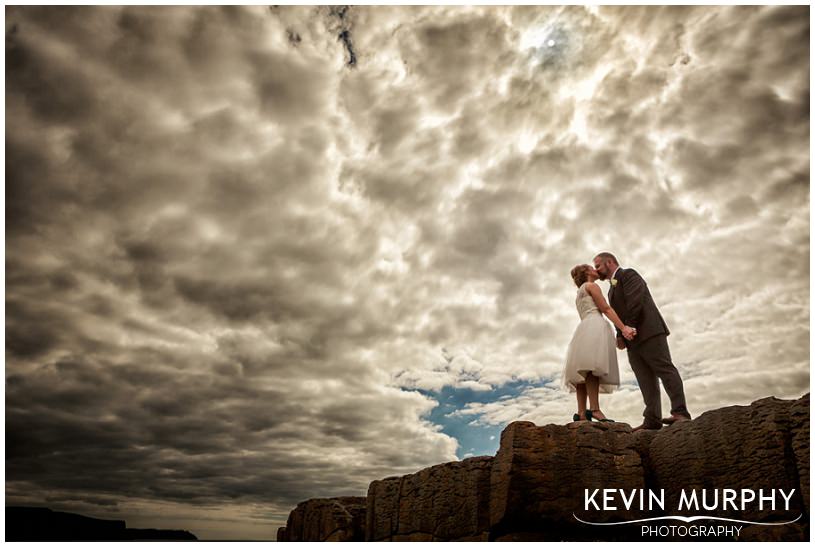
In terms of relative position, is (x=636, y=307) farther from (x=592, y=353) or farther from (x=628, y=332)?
(x=592, y=353)

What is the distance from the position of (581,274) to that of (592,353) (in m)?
1.70

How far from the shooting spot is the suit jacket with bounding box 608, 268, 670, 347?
11.1 meters

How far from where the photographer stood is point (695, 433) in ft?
29.0

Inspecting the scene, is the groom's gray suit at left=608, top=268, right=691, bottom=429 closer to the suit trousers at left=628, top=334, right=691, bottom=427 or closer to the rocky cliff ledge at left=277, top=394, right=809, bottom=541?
the suit trousers at left=628, top=334, right=691, bottom=427

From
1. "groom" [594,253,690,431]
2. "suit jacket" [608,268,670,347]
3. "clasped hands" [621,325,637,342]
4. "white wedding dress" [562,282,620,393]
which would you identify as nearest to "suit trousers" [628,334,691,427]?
"groom" [594,253,690,431]

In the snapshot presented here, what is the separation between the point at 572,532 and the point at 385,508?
13.9 feet

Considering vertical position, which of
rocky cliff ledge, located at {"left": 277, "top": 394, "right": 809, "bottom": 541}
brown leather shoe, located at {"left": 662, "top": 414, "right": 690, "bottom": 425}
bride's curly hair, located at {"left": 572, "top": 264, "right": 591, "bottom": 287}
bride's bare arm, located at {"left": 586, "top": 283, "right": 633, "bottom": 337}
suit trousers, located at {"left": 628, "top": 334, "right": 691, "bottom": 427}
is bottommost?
rocky cliff ledge, located at {"left": 277, "top": 394, "right": 809, "bottom": 541}

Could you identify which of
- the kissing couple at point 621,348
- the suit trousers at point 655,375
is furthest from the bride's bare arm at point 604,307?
the suit trousers at point 655,375

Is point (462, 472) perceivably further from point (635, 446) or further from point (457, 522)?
point (635, 446)

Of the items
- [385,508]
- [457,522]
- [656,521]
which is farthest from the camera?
[385,508]

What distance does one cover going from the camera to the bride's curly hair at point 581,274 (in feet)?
38.8

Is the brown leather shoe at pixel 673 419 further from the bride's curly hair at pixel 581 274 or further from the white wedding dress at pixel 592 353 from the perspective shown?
the bride's curly hair at pixel 581 274

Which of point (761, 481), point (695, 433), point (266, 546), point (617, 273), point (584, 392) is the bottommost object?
point (266, 546)

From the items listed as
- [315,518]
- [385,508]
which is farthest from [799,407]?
[315,518]
